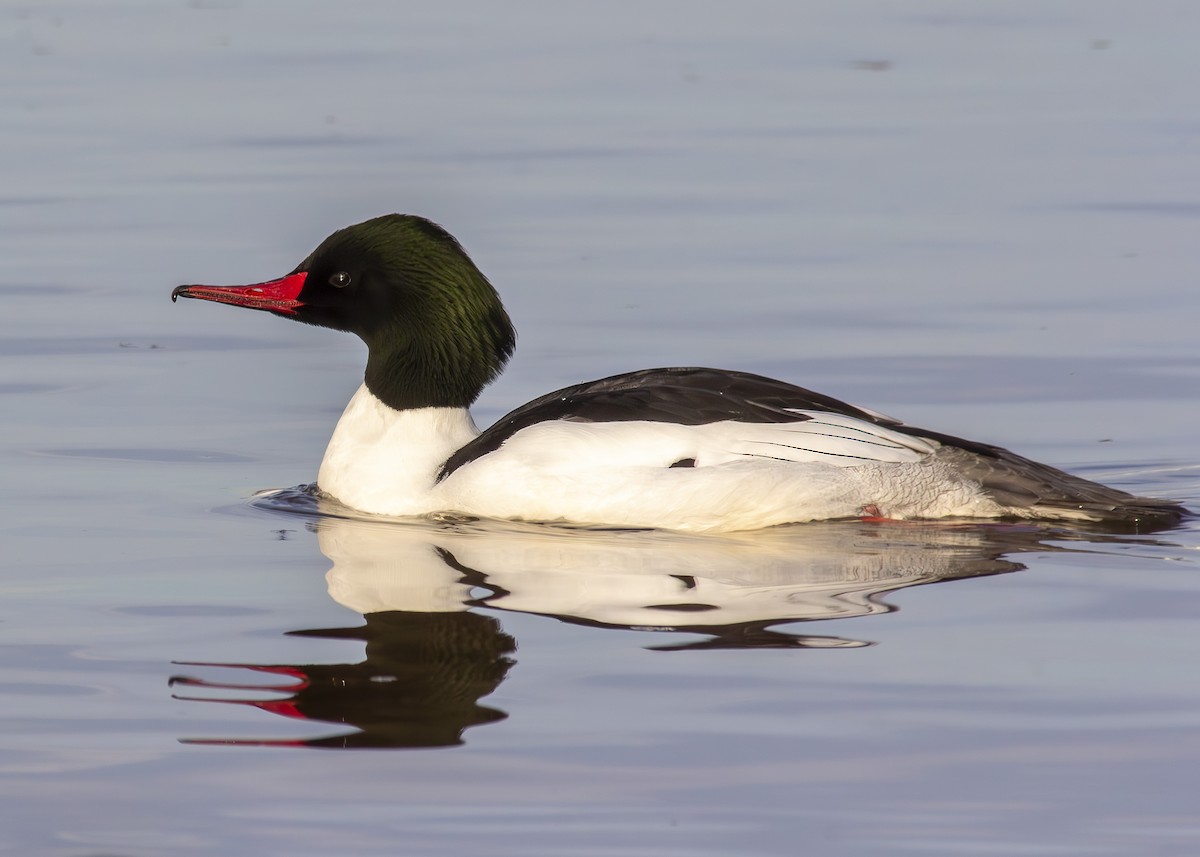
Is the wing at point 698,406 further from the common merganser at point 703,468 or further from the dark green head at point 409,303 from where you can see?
the dark green head at point 409,303

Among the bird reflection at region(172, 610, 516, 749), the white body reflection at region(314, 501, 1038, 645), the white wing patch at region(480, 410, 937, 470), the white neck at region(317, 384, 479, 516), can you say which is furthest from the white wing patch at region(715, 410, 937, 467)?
the bird reflection at region(172, 610, 516, 749)

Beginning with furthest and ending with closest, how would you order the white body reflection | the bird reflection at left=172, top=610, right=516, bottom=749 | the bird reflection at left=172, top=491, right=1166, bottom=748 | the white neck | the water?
the white neck → the white body reflection → the bird reflection at left=172, top=491, right=1166, bottom=748 → the bird reflection at left=172, top=610, right=516, bottom=749 → the water

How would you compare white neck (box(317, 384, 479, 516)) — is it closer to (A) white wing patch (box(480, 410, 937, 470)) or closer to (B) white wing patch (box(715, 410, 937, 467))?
(A) white wing patch (box(480, 410, 937, 470))

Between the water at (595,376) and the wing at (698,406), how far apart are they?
44cm

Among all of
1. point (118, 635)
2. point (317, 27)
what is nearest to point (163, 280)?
point (118, 635)

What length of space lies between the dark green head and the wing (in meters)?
0.45

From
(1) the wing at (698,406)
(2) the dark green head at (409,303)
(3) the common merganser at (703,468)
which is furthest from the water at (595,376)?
(2) the dark green head at (409,303)

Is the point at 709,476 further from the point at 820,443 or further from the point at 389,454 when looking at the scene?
the point at 389,454

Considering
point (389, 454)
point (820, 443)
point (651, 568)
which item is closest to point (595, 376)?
point (389, 454)

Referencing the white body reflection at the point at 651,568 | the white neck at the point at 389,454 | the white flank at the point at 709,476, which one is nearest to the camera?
the white body reflection at the point at 651,568

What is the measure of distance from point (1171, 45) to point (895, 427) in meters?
12.3

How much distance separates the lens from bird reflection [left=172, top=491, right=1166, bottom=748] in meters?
5.48

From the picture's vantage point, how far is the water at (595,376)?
4.86 meters

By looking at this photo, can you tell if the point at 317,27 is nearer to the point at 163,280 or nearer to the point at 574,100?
the point at 574,100
